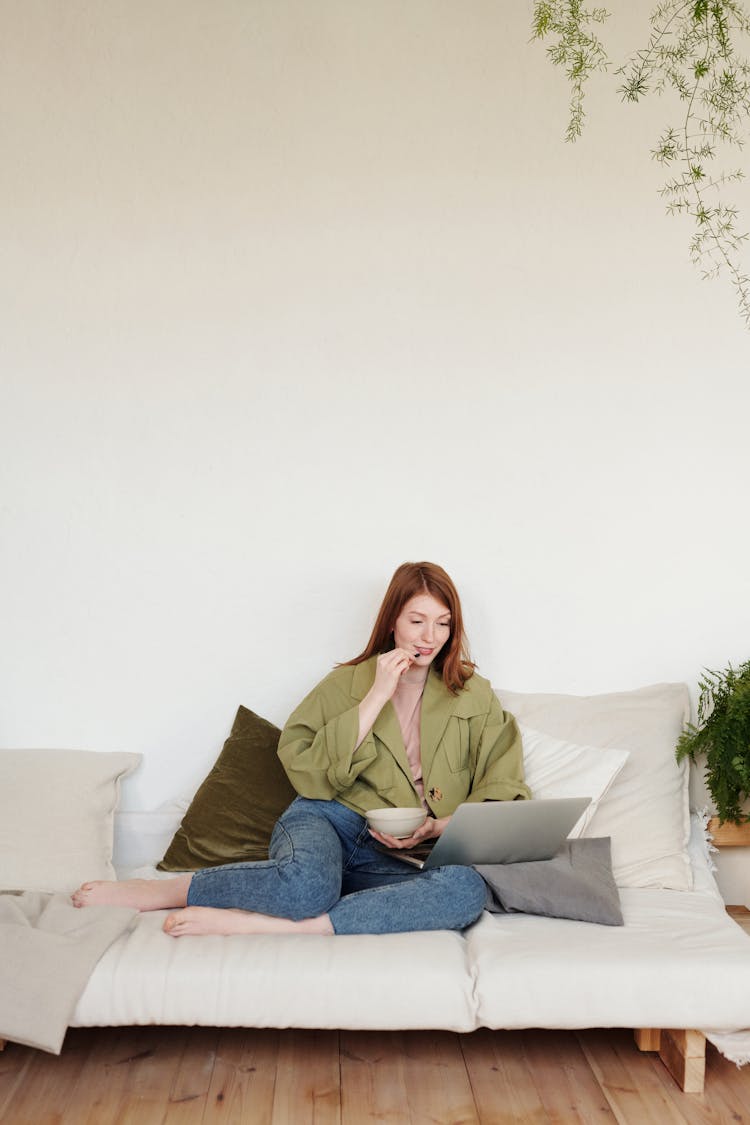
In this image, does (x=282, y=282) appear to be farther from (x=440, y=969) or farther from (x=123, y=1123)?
(x=123, y=1123)

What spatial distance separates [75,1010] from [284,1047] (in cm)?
45

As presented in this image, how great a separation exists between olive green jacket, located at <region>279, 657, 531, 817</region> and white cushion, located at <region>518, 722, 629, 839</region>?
9cm

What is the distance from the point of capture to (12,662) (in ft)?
10.2

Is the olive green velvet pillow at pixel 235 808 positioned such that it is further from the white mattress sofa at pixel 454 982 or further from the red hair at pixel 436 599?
the white mattress sofa at pixel 454 982

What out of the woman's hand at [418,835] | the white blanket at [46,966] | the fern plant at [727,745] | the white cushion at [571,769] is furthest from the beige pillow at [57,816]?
the fern plant at [727,745]

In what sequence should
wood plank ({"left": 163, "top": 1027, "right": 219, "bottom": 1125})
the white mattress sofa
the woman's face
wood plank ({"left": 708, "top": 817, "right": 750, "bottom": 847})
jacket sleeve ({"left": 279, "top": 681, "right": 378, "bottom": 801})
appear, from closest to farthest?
wood plank ({"left": 163, "top": 1027, "right": 219, "bottom": 1125}) < the white mattress sofa < jacket sleeve ({"left": 279, "top": 681, "right": 378, "bottom": 801}) < the woman's face < wood plank ({"left": 708, "top": 817, "right": 750, "bottom": 847})

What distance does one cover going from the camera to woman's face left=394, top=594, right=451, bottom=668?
2.66 meters

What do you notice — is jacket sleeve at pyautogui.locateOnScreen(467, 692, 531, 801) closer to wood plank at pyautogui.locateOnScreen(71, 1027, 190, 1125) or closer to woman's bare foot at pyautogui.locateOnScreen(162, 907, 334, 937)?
woman's bare foot at pyautogui.locateOnScreen(162, 907, 334, 937)

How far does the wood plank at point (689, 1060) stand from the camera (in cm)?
203

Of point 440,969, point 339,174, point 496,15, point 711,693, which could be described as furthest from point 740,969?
point 496,15

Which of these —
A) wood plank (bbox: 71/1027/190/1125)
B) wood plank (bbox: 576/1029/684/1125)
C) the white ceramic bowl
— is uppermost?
the white ceramic bowl

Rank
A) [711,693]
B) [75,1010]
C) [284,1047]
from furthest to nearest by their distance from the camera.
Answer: [711,693] < [284,1047] < [75,1010]

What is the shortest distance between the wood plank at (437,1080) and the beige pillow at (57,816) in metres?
0.94

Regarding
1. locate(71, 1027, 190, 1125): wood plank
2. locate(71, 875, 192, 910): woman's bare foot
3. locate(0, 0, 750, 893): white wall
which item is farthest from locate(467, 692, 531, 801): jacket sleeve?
locate(71, 1027, 190, 1125): wood plank
